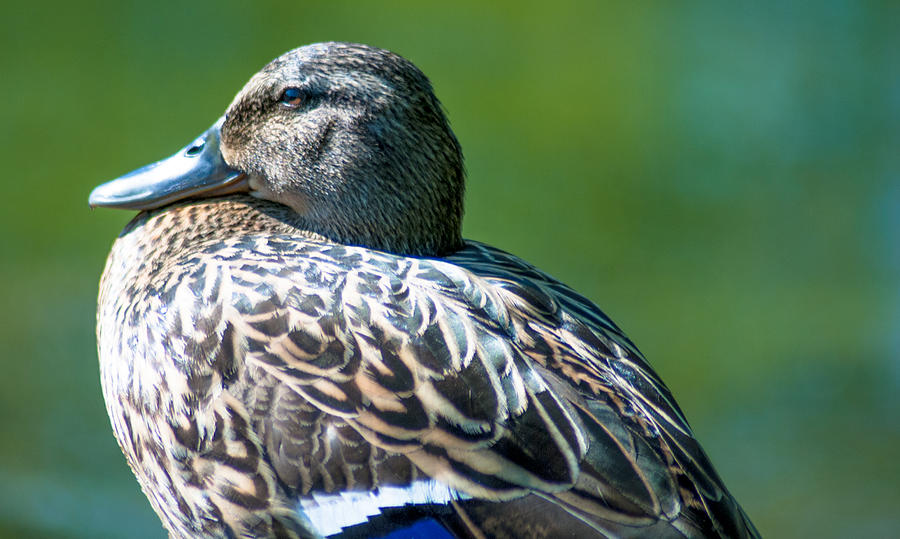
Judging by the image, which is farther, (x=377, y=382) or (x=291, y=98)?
(x=291, y=98)

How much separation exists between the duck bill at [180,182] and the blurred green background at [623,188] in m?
3.56

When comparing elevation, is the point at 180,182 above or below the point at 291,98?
below

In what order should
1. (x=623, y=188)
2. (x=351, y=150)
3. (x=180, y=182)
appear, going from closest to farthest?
(x=351, y=150)
(x=180, y=182)
(x=623, y=188)

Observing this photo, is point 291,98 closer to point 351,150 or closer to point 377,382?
point 351,150

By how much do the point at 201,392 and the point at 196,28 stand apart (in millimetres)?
8512

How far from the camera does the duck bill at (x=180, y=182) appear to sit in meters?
3.00

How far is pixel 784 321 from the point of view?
8250 millimetres

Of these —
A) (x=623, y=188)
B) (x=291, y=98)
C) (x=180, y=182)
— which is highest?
(x=291, y=98)

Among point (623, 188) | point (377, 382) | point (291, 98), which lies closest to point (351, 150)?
point (291, 98)

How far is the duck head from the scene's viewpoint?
284cm

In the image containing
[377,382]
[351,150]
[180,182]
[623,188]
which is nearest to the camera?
[377,382]

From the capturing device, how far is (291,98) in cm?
291

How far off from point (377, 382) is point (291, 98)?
97cm

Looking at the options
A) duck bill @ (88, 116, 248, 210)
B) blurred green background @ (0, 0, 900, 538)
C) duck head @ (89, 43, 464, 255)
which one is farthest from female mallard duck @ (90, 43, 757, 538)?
blurred green background @ (0, 0, 900, 538)
